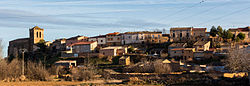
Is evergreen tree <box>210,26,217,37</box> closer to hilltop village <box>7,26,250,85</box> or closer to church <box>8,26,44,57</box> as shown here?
hilltop village <box>7,26,250,85</box>

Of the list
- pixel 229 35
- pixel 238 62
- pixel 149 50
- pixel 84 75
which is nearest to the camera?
pixel 238 62

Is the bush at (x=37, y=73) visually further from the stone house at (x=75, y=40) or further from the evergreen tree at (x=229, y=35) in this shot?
the evergreen tree at (x=229, y=35)

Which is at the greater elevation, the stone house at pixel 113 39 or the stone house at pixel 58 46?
the stone house at pixel 113 39

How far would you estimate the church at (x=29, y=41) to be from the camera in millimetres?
73463

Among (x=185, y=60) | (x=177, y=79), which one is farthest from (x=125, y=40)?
(x=177, y=79)

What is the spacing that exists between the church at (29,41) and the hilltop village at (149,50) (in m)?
3.58

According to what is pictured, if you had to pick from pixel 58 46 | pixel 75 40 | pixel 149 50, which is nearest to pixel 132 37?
pixel 149 50

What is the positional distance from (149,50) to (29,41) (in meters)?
36.5

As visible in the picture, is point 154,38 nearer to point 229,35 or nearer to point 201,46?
point 201,46

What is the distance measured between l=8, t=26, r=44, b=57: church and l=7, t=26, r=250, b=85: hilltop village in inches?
141

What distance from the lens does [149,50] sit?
2101 inches

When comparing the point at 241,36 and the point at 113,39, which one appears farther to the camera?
the point at 113,39

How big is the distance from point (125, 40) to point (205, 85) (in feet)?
118

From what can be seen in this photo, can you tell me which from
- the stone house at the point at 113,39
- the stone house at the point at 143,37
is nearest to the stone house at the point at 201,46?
the stone house at the point at 143,37
